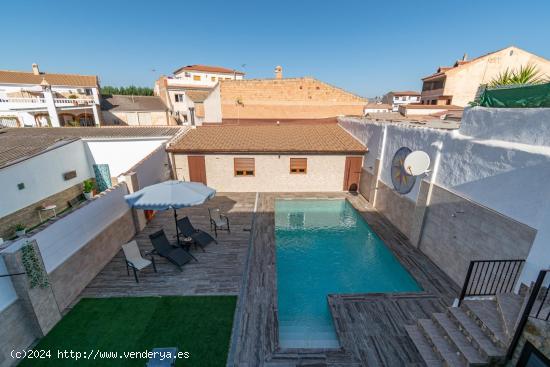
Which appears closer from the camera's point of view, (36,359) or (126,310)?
(36,359)

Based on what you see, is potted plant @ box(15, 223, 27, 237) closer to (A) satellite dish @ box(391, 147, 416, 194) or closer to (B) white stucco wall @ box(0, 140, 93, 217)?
(B) white stucco wall @ box(0, 140, 93, 217)

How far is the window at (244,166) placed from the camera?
17281 mm

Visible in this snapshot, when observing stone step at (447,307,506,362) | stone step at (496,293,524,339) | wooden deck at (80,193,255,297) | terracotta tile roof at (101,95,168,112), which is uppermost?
terracotta tile roof at (101,95,168,112)

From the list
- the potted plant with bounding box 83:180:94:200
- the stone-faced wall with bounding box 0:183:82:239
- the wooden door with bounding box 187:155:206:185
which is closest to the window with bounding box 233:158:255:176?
the wooden door with bounding box 187:155:206:185

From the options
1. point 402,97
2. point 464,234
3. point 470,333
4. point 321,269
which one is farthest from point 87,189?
point 402,97

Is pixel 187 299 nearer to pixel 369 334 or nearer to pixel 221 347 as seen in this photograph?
pixel 221 347

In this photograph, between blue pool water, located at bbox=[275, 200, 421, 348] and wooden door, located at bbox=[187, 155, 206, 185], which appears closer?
blue pool water, located at bbox=[275, 200, 421, 348]

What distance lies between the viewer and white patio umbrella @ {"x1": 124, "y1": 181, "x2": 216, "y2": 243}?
8680mm

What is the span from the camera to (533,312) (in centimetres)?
475

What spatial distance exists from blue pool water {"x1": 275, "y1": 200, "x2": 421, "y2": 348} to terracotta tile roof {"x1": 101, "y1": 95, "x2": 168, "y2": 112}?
40.6 meters

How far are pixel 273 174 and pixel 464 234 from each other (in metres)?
11.7

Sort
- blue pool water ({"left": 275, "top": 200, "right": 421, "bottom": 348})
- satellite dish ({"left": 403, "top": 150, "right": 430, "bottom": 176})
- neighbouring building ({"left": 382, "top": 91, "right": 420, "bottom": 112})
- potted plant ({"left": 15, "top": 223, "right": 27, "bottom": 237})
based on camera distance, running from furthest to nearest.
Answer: neighbouring building ({"left": 382, "top": 91, "right": 420, "bottom": 112}) < potted plant ({"left": 15, "top": 223, "right": 27, "bottom": 237}) < satellite dish ({"left": 403, "top": 150, "right": 430, "bottom": 176}) < blue pool water ({"left": 275, "top": 200, "right": 421, "bottom": 348})

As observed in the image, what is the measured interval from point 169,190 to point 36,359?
17.9ft

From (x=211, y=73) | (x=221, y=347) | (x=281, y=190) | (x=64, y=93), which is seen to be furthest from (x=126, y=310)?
(x=211, y=73)
